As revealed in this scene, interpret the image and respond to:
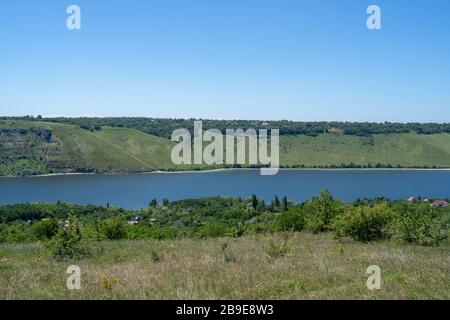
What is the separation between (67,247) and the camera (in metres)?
15.0

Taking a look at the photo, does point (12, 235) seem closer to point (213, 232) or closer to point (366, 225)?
point (213, 232)

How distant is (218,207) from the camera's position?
13075 cm

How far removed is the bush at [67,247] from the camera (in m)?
14.7

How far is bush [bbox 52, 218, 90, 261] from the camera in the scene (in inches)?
580

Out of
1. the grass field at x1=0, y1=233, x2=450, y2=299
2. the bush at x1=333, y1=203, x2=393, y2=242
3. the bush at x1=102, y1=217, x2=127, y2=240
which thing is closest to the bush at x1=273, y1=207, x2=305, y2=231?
the bush at x1=333, y1=203, x2=393, y2=242

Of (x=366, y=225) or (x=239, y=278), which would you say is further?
(x=366, y=225)

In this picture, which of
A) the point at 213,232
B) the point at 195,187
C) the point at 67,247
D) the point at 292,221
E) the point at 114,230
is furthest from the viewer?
the point at 195,187

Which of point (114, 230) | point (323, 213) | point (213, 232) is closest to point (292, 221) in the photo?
point (323, 213)

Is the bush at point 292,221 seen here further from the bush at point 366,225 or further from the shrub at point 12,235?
the shrub at point 12,235

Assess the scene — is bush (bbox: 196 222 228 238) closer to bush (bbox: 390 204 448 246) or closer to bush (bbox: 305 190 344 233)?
bush (bbox: 305 190 344 233)

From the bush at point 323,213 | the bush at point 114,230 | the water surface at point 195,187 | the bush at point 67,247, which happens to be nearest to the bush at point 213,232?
the bush at point 114,230

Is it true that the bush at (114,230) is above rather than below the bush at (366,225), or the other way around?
below
